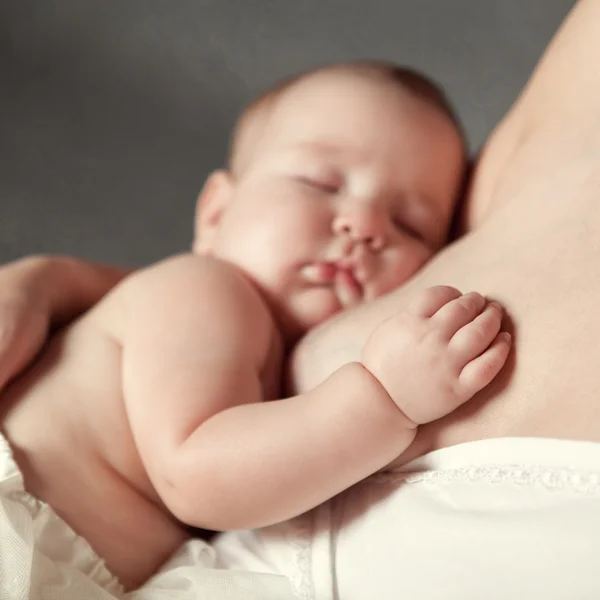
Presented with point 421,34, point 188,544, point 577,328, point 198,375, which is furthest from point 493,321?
point 421,34

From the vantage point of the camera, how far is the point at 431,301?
63 cm

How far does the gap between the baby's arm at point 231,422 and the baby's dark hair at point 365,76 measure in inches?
16.7

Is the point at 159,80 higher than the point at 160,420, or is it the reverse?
the point at 159,80

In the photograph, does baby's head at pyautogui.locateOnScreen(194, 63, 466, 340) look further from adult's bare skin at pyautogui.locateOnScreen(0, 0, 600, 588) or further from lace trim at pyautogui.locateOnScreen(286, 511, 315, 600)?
lace trim at pyautogui.locateOnScreen(286, 511, 315, 600)

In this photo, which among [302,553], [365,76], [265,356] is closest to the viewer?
[302,553]

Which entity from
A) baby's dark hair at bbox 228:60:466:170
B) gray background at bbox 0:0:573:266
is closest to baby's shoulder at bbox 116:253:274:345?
baby's dark hair at bbox 228:60:466:170

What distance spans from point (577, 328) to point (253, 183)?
0.50m

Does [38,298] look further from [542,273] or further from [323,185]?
[542,273]

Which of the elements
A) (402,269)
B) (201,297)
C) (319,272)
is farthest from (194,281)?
(402,269)

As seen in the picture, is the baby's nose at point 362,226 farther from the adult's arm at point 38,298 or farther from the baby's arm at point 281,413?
the adult's arm at point 38,298

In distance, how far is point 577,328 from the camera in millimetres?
570

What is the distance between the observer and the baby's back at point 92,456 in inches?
27.6

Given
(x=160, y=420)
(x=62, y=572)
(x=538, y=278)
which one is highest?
(x=538, y=278)

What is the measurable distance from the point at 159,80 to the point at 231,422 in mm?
1100
